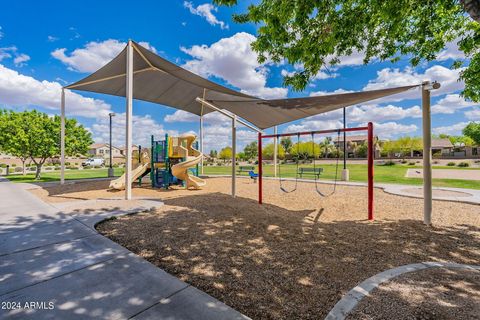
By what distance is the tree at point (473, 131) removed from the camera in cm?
6732

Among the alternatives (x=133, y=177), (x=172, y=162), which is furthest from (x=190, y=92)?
(x=133, y=177)

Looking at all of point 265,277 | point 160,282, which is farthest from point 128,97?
point 265,277

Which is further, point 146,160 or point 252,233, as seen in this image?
point 146,160

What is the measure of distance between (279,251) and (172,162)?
9177mm

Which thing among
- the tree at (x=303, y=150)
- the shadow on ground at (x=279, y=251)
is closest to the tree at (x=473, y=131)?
the tree at (x=303, y=150)

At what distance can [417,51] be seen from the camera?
6.40 meters

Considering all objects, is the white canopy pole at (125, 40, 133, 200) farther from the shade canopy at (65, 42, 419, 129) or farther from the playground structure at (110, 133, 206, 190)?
the playground structure at (110, 133, 206, 190)

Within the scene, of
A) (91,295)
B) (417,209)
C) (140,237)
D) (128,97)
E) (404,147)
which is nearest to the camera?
(91,295)

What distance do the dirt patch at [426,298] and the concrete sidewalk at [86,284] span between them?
1456mm

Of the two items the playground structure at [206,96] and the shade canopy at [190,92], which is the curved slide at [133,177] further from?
the shade canopy at [190,92]

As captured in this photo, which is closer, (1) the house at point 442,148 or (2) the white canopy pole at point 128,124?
(2) the white canopy pole at point 128,124

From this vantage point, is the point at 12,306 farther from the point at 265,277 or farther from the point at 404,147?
the point at 404,147

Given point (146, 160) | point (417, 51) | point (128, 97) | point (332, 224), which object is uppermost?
point (417, 51)

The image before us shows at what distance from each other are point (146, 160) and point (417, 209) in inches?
492
